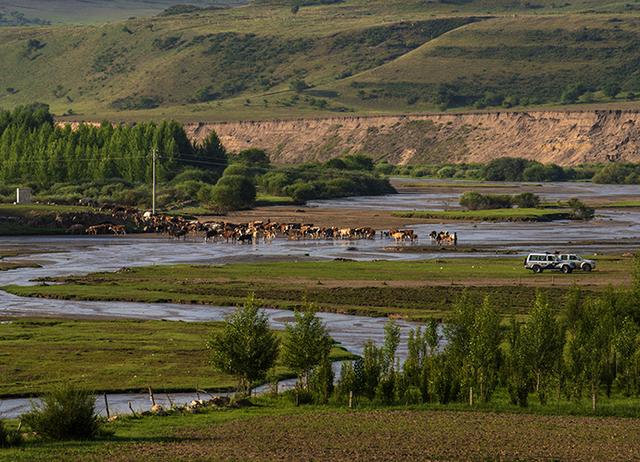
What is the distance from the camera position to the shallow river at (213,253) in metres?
64.4

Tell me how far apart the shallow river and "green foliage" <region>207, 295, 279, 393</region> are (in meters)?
1.89

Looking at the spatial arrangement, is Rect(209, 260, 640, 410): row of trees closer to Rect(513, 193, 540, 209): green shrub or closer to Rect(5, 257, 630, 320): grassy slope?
Rect(5, 257, 630, 320): grassy slope

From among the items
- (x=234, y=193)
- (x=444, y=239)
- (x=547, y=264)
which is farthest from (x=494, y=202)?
(x=547, y=264)

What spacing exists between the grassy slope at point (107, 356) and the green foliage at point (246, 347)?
255cm

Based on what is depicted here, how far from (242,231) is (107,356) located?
67559 millimetres

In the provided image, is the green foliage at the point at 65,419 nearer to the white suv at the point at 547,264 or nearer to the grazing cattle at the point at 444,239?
the white suv at the point at 547,264

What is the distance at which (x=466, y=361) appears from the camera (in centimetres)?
4506

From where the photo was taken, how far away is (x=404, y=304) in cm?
7106

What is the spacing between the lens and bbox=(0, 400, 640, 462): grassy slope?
36031mm

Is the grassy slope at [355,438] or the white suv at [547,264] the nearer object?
the grassy slope at [355,438]

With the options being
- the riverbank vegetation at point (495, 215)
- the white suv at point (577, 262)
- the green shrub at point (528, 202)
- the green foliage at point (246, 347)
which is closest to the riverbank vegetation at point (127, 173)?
the riverbank vegetation at point (495, 215)

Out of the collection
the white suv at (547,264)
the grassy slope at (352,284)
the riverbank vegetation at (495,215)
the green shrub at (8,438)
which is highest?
the riverbank vegetation at (495,215)

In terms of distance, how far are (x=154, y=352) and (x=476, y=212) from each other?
99.7 meters

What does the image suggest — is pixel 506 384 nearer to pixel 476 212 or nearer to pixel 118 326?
pixel 118 326
